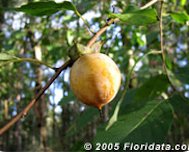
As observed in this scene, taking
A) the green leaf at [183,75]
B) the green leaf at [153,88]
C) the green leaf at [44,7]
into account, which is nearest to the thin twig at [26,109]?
the green leaf at [44,7]

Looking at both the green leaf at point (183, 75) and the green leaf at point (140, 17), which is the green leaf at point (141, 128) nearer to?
the green leaf at point (140, 17)

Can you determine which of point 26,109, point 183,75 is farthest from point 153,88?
point 26,109

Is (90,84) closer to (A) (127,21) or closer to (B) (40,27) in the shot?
(A) (127,21)

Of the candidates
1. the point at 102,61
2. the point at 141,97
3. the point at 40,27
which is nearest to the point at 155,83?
the point at 141,97

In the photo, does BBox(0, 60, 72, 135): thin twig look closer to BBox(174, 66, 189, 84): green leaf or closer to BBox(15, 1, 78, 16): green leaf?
BBox(15, 1, 78, 16): green leaf

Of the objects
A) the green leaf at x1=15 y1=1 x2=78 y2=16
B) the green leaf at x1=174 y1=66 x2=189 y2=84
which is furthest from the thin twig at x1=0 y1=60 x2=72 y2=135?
the green leaf at x1=174 y1=66 x2=189 y2=84

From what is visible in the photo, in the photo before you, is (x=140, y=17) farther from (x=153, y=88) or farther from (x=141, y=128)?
(x=153, y=88)
